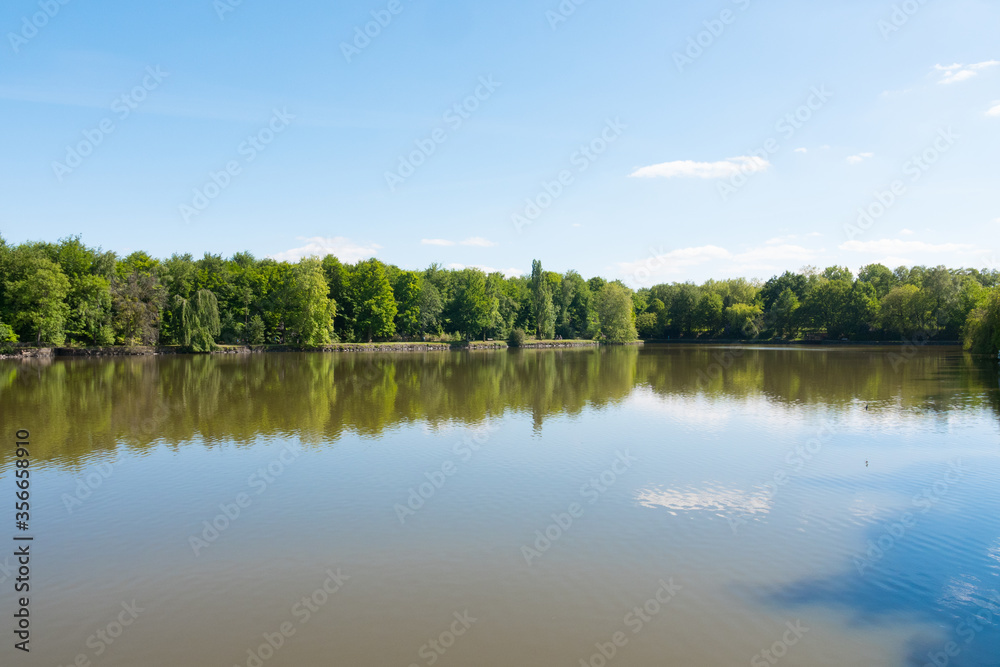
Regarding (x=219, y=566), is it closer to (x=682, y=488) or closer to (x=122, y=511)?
(x=122, y=511)

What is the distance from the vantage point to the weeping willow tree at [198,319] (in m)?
56.3

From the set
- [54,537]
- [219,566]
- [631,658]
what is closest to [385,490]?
[219,566]

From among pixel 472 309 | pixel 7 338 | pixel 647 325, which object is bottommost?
pixel 7 338

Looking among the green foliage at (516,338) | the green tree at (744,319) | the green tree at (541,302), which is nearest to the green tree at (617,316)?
the green tree at (541,302)

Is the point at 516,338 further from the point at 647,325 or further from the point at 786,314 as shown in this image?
the point at 786,314

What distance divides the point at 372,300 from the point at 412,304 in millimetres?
7262

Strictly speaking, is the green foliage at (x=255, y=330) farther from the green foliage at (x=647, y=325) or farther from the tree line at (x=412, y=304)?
the green foliage at (x=647, y=325)

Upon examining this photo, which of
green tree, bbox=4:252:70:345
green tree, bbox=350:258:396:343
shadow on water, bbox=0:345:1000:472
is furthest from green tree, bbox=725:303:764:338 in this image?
green tree, bbox=4:252:70:345

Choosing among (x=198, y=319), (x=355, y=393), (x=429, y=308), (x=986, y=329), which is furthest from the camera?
(x=429, y=308)

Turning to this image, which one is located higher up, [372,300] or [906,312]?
[372,300]

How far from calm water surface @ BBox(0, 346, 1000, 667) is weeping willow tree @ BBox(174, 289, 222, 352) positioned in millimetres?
37983

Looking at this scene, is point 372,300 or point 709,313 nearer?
point 372,300

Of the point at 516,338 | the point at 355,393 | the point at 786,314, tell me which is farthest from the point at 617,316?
the point at 355,393

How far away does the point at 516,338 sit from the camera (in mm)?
82938
